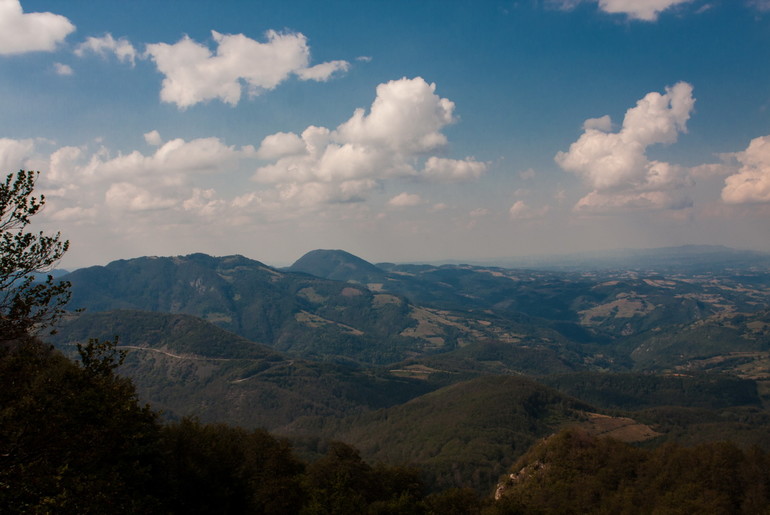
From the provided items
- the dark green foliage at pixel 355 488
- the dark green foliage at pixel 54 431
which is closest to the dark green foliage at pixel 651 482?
the dark green foliage at pixel 355 488

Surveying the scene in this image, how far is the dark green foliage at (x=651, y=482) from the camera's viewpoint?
282ft

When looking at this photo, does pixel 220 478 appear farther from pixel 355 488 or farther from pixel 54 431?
pixel 54 431

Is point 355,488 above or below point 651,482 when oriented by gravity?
above

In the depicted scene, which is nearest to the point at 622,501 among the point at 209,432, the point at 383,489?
the point at 383,489

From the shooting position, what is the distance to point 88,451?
21.8 m

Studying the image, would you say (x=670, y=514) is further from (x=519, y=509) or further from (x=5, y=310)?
(x=5, y=310)

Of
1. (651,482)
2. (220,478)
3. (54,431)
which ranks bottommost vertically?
(651,482)

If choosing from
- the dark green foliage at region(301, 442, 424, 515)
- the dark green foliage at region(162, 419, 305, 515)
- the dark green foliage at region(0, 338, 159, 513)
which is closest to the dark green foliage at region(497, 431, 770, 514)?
the dark green foliage at region(301, 442, 424, 515)

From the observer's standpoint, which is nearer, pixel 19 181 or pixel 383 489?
pixel 19 181

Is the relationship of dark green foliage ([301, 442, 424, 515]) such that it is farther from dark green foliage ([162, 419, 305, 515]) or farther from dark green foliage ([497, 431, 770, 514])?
dark green foliage ([497, 431, 770, 514])

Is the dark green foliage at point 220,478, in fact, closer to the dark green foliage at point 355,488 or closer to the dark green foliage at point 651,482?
the dark green foliage at point 355,488

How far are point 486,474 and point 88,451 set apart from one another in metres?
208

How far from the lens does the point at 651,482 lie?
9794 centimetres

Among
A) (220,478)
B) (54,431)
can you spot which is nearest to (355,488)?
(220,478)
